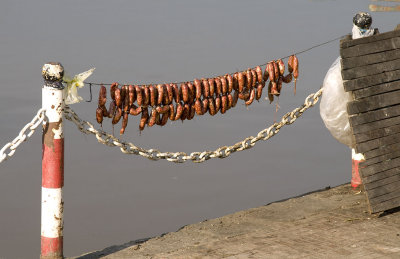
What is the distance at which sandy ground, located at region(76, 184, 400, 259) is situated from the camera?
7746mm

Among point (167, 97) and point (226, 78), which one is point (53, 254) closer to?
point (167, 97)

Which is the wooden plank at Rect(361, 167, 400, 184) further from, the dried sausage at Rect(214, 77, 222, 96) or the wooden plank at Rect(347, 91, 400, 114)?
the dried sausage at Rect(214, 77, 222, 96)

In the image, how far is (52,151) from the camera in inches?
296

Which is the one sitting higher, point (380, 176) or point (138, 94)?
point (138, 94)

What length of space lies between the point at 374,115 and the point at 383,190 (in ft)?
2.50

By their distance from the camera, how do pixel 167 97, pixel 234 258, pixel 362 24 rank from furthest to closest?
pixel 362 24, pixel 167 97, pixel 234 258

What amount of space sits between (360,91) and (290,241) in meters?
1.77

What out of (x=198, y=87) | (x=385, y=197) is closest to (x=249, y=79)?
(x=198, y=87)

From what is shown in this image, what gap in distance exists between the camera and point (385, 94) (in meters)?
8.89

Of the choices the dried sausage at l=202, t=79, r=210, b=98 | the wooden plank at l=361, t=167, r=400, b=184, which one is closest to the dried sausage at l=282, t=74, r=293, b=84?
the dried sausage at l=202, t=79, r=210, b=98

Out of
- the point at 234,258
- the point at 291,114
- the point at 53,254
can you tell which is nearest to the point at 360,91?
the point at 291,114

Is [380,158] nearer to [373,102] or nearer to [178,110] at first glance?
[373,102]

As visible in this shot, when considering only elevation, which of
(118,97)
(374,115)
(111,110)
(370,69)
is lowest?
(374,115)

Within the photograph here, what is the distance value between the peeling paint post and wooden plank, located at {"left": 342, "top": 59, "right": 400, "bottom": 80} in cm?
293
